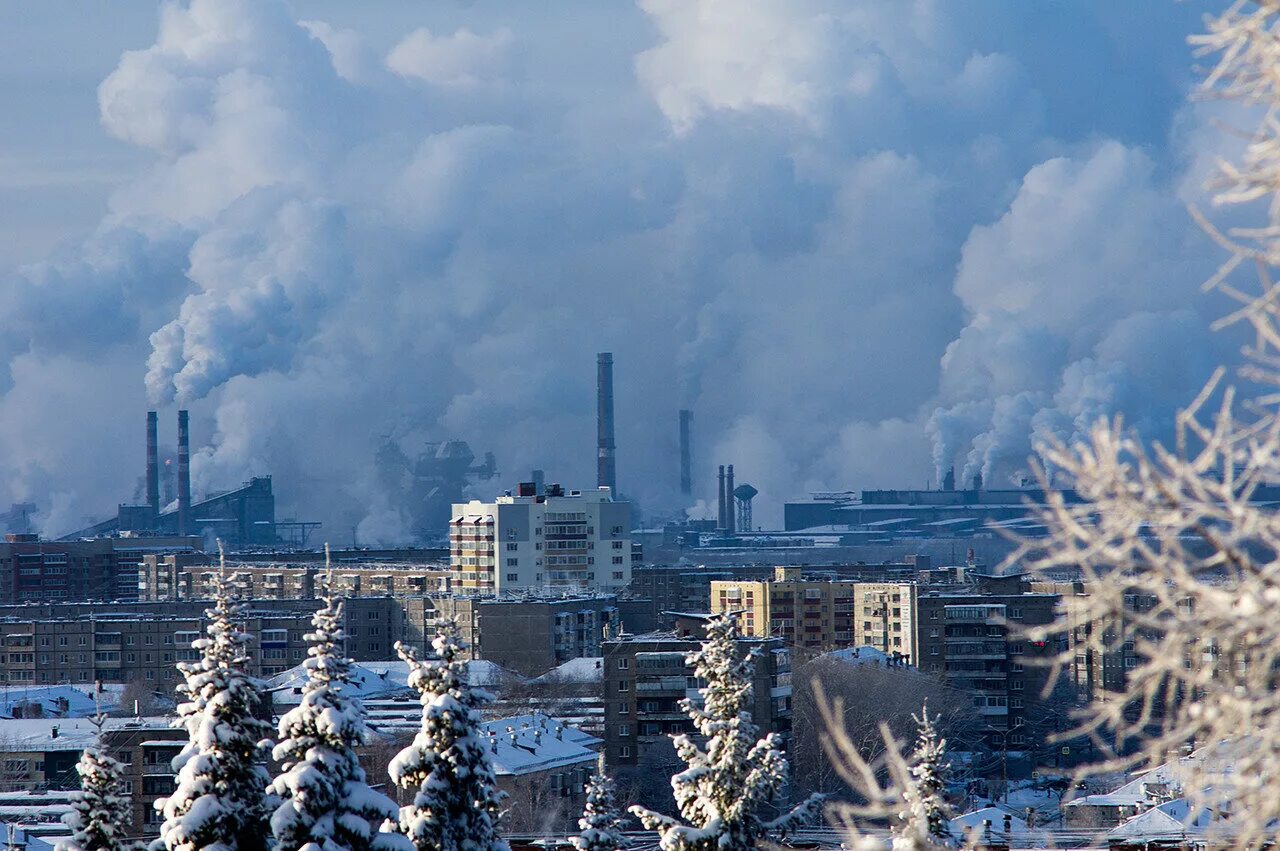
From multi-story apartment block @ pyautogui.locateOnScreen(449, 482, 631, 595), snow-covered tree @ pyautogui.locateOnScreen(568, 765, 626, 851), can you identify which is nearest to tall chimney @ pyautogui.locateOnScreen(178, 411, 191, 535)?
multi-story apartment block @ pyautogui.locateOnScreen(449, 482, 631, 595)

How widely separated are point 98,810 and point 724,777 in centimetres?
415

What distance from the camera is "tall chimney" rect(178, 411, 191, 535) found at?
11762 centimetres

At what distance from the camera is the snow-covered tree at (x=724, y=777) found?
1308 centimetres

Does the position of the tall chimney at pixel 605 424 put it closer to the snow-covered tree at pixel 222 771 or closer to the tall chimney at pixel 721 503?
the tall chimney at pixel 721 503

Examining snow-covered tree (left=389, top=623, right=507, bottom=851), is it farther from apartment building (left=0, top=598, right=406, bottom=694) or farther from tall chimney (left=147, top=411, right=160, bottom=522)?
tall chimney (left=147, top=411, right=160, bottom=522)

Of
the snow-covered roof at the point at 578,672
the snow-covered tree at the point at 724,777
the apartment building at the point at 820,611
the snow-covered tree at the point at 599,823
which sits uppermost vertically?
the snow-covered tree at the point at 724,777

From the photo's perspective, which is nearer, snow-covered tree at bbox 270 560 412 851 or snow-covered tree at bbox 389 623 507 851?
snow-covered tree at bbox 270 560 412 851

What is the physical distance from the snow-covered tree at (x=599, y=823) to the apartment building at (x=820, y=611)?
41.7 m

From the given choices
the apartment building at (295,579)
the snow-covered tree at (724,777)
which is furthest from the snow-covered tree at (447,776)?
the apartment building at (295,579)

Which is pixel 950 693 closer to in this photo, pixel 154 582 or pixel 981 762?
pixel 981 762

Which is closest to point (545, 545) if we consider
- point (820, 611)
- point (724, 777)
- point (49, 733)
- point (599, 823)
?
point (820, 611)

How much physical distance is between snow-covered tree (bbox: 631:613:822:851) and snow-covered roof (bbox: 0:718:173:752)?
20.8 m

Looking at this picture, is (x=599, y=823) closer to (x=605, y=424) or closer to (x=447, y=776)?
(x=447, y=776)

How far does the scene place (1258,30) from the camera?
3.39 meters
